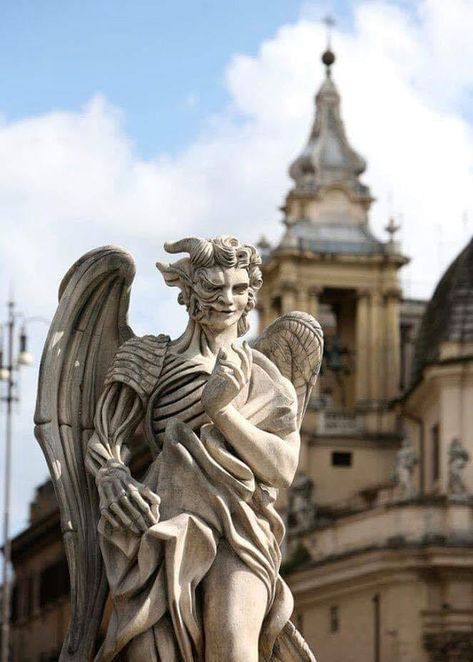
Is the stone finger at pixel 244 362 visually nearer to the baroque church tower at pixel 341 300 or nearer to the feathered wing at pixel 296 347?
the feathered wing at pixel 296 347

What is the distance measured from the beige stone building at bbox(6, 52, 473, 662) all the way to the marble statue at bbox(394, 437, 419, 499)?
0.08 metres

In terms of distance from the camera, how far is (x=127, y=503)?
11992 mm

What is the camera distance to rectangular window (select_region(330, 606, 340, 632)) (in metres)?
71.1

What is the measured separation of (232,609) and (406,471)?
202 feet

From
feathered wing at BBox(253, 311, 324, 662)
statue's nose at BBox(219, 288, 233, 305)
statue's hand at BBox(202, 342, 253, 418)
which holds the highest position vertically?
statue's nose at BBox(219, 288, 233, 305)

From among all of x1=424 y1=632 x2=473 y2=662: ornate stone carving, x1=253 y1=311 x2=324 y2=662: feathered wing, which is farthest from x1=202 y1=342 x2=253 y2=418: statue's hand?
x1=424 y1=632 x2=473 y2=662: ornate stone carving

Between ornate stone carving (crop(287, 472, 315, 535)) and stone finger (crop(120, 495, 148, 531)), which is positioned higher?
ornate stone carving (crop(287, 472, 315, 535))

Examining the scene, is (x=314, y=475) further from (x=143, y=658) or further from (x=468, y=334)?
(x=143, y=658)

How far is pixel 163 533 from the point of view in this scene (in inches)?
470

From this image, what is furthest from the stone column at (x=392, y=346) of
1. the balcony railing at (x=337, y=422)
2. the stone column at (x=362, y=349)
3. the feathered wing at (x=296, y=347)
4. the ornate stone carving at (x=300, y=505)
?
the feathered wing at (x=296, y=347)

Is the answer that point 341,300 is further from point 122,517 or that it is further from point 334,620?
point 122,517

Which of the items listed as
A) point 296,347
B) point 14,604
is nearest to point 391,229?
point 14,604

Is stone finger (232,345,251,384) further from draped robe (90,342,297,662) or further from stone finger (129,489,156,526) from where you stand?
stone finger (129,489,156,526)

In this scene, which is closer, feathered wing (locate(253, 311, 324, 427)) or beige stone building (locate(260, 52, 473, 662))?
feathered wing (locate(253, 311, 324, 427))
